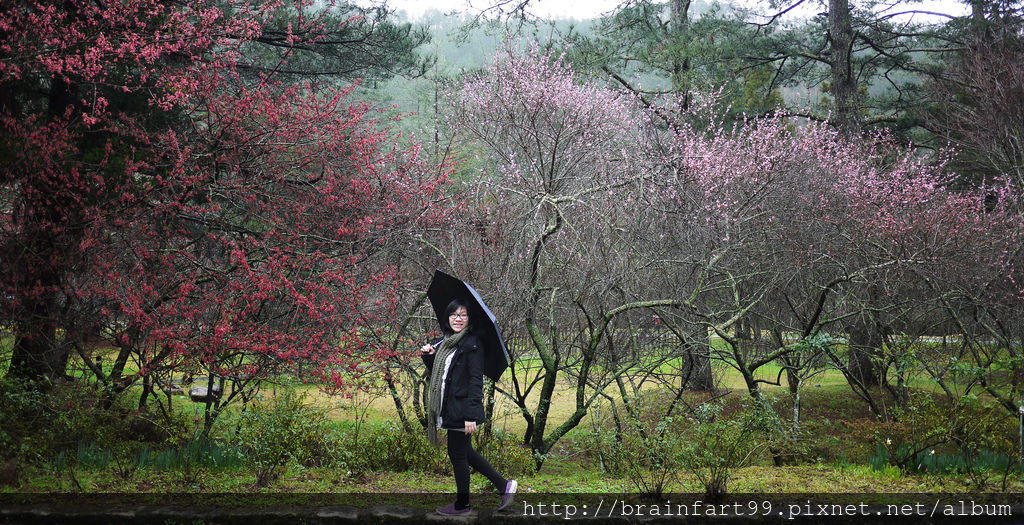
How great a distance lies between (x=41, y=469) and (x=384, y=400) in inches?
307

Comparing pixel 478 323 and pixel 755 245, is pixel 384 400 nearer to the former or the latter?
pixel 755 245

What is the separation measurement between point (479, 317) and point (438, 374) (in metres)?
0.44

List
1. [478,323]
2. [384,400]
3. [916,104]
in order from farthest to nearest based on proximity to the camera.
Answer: [916,104] → [384,400] → [478,323]

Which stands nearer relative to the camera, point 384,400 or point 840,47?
point 384,400

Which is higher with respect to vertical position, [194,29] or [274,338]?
[194,29]

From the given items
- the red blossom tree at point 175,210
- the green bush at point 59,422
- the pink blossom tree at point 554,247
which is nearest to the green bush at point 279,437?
the green bush at point 59,422

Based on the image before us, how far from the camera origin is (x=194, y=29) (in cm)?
740

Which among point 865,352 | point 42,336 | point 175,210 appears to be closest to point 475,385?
point 175,210

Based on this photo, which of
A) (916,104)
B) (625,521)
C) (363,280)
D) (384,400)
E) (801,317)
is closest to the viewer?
(625,521)

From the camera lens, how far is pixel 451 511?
446 centimetres

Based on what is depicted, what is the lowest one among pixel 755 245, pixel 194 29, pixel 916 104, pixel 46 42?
pixel 755 245

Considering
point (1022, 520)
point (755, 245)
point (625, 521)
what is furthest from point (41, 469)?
point (755, 245)

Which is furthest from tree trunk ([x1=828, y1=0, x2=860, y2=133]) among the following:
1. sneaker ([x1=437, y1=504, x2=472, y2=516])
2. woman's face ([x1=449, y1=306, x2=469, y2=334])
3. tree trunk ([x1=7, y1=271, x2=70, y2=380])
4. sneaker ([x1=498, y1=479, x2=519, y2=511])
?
tree trunk ([x1=7, y1=271, x2=70, y2=380])

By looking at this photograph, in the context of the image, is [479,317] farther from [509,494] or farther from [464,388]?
[509,494]
